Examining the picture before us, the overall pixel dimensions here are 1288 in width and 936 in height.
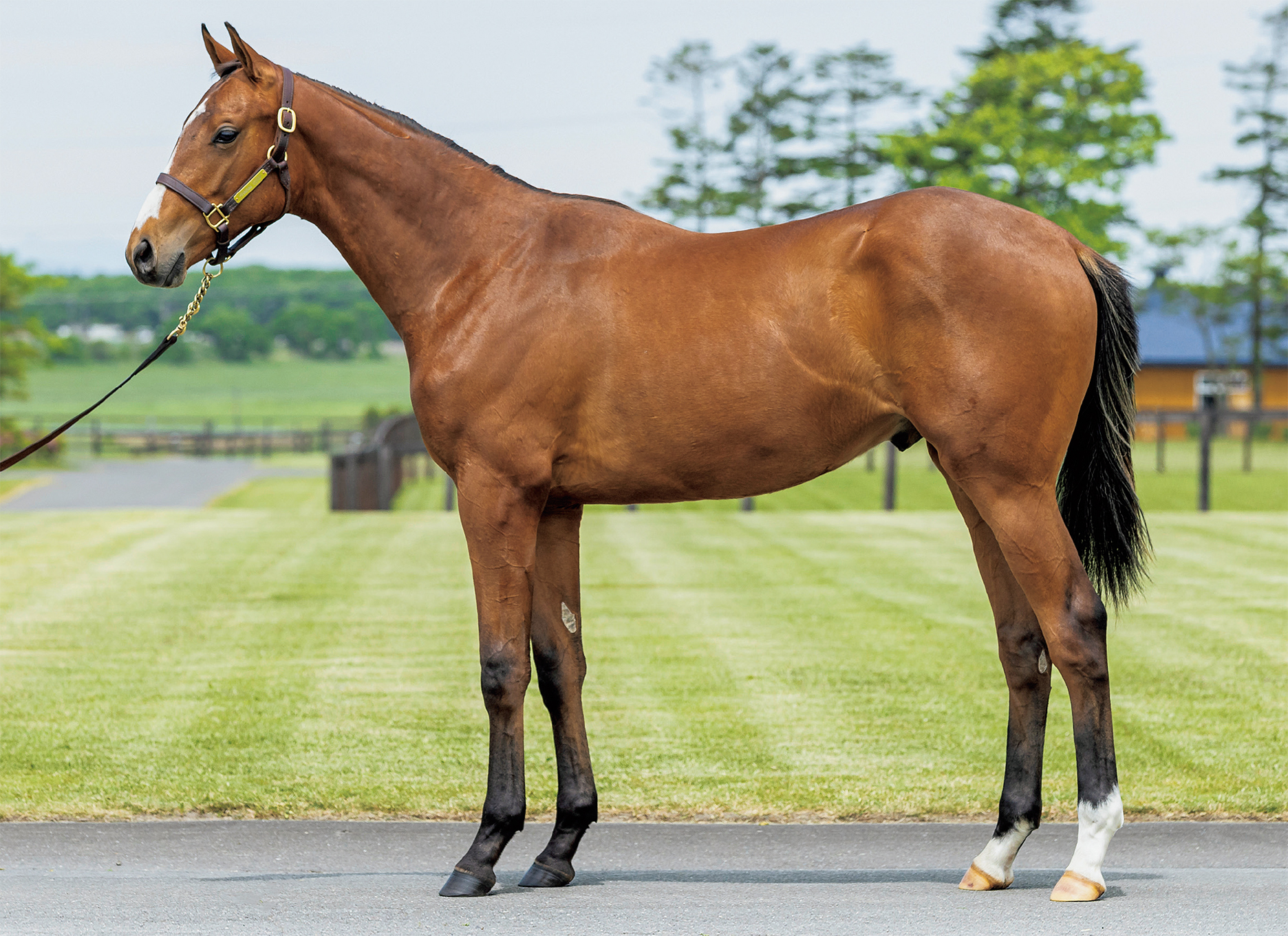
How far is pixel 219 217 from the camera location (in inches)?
192

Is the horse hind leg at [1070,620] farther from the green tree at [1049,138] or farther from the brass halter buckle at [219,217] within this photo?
the green tree at [1049,138]

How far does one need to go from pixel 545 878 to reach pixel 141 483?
32602 mm

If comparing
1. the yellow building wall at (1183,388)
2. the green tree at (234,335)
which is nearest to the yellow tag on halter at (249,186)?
the yellow building wall at (1183,388)

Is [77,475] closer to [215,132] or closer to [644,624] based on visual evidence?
[644,624]

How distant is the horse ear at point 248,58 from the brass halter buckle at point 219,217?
1.51 feet

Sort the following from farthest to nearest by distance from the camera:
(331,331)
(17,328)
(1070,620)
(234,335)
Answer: (331,331) < (234,335) < (17,328) < (1070,620)

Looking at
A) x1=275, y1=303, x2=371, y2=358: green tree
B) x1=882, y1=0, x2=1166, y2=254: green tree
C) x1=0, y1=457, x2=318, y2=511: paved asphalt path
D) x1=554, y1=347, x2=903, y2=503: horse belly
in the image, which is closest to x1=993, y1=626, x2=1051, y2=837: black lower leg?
x1=554, y1=347, x2=903, y2=503: horse belly

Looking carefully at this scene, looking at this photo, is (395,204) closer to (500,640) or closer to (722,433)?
(722,433)

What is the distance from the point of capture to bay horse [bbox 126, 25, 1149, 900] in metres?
4.61

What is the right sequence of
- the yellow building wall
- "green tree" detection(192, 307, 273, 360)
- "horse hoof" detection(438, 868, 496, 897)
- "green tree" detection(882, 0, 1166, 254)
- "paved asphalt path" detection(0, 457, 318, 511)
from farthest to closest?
1. "green tree" detection(192, 307, 273, 360)
2. the yellow building wall
3. "green tree" detection(882, 0, 1166, 254)
4. "paved asphalt path" detection(0, 457, 318, 511)
5. "horse hoof" detection(438, 868, 496, 897)

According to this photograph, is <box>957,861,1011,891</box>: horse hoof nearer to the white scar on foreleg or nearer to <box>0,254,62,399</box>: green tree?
the white scar on foreleg

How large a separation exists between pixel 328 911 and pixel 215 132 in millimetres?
2600

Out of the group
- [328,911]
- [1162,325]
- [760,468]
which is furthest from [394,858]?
[1162,325]

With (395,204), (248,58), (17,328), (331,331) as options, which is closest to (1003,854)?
(395,204)
